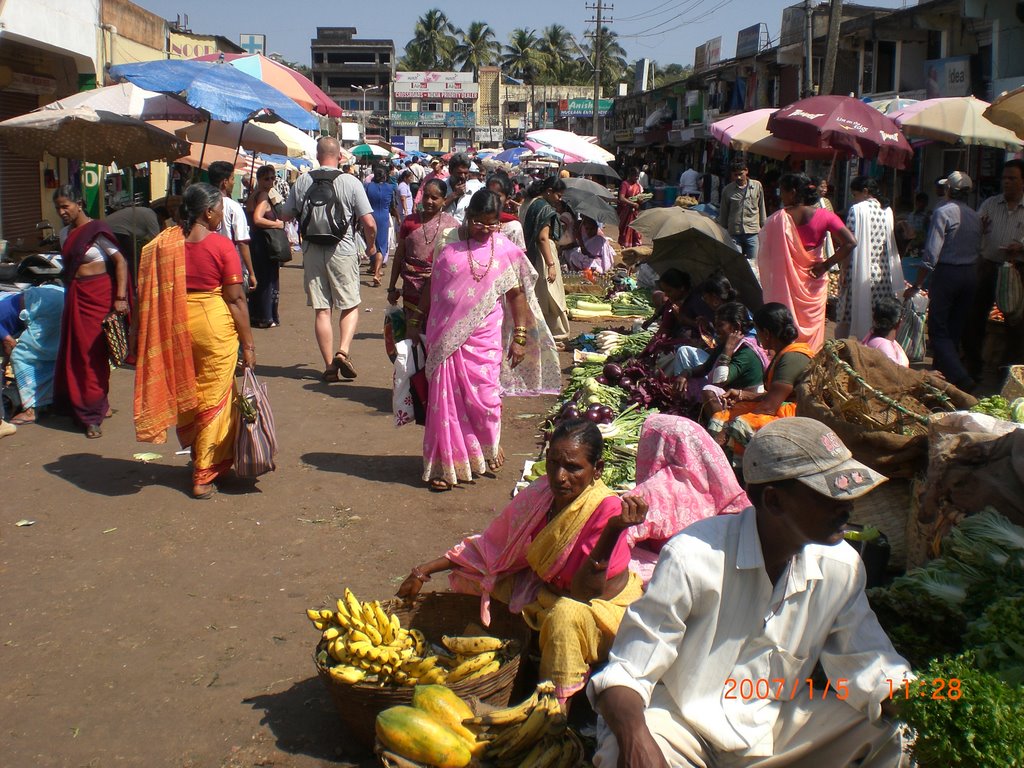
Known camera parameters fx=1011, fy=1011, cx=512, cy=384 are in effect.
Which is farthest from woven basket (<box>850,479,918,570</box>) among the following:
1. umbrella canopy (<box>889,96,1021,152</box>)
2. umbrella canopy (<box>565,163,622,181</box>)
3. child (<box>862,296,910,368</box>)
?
umbrella canopy (<box>565,163,622,181</box>)

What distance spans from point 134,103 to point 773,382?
8439 mm

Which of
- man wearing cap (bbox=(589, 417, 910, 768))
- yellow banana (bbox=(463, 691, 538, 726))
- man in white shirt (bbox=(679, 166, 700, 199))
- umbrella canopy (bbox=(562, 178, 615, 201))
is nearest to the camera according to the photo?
man wearing cap (bbox=(589, 417, 910, 768))

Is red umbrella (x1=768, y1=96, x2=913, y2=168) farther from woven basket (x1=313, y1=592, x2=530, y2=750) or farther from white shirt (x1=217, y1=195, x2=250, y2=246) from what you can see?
woven basket (x1=313, y1=592, x2=530, y2=750)

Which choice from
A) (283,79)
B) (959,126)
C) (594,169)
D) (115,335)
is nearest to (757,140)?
(959,126)

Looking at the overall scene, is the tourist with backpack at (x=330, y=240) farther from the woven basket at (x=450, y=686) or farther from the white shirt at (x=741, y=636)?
the white shirt at (x=741, y=636)

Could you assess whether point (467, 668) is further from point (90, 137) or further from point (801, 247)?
point (90, 137)

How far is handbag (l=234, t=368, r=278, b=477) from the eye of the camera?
20.3ft

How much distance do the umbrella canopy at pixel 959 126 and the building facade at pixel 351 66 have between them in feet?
302

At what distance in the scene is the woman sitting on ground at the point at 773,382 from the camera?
5832 mm

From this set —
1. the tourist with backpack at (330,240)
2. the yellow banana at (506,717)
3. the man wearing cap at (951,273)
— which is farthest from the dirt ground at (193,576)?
the man wearing cap at (951,273)

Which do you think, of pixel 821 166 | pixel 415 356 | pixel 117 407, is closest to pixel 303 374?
pixel 117 407

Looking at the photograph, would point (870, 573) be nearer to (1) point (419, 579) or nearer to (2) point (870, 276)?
(1) point (419, 579)

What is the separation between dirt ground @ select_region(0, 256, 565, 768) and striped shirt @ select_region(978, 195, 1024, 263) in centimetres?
456

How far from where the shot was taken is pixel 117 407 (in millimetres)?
8555
